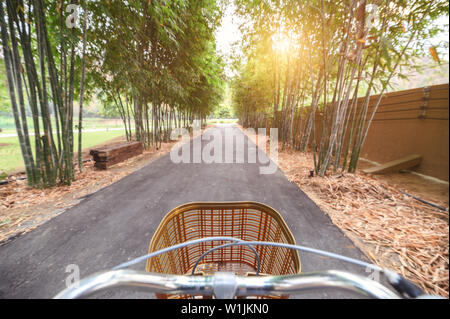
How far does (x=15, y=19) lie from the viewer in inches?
104

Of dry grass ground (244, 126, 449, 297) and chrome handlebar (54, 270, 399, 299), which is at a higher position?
chrome handlebar (54, 270, 399, 299)

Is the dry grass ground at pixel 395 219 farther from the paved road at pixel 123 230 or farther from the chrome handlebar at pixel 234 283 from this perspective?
the chrome handlebar at pixel 234 283

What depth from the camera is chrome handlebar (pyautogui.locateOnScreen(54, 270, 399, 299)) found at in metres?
0.58

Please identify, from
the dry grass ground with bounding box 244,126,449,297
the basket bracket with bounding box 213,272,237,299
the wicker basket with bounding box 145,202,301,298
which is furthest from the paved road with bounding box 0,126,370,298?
the basket bracket with bounding box 213,272,237,299

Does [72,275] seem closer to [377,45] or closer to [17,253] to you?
[17,253]

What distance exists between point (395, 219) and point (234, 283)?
10.5 feet

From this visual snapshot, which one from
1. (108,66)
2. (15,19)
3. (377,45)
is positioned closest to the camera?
(15,19)

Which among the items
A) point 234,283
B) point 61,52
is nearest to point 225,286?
point 234,283

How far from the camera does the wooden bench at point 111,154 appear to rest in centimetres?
470

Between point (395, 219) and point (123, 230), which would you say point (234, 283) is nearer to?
point (123, 230)

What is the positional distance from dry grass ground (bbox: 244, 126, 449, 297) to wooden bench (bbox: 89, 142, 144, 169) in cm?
517

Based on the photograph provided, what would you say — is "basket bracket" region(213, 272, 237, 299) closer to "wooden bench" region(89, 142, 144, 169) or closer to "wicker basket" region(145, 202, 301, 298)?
"wicker basket" region(145, 202, 301, 298)

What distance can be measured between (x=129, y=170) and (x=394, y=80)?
668 centimetres
